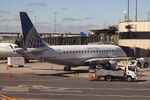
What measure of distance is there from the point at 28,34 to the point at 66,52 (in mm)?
6576

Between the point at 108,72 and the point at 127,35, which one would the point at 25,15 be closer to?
the point at 108,72

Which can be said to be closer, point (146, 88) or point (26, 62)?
point (146, 88)

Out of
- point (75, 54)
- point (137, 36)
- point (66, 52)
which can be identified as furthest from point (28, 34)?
point (137, 36)

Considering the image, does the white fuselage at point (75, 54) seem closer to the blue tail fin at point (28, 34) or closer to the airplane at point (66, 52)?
the airplane at point (66, 52)

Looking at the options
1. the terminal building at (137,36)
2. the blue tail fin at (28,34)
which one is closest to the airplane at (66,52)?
the blue tail fin at (28,34)

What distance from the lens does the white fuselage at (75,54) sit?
186 ft

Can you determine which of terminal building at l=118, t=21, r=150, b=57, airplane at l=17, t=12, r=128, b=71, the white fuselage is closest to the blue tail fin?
Answer: airplane at l=17, t=12, r=128, b=71

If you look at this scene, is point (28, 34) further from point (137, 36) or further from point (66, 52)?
point (137, 36)

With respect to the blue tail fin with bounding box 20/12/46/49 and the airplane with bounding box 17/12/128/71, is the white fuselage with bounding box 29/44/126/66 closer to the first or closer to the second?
the airplane with bounding box 17/12/128/71

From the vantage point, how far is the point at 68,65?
60.5m

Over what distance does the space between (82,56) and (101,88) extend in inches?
895

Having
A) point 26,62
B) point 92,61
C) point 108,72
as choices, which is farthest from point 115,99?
point 26,62

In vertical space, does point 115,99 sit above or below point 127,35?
below

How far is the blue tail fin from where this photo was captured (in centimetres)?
5475
